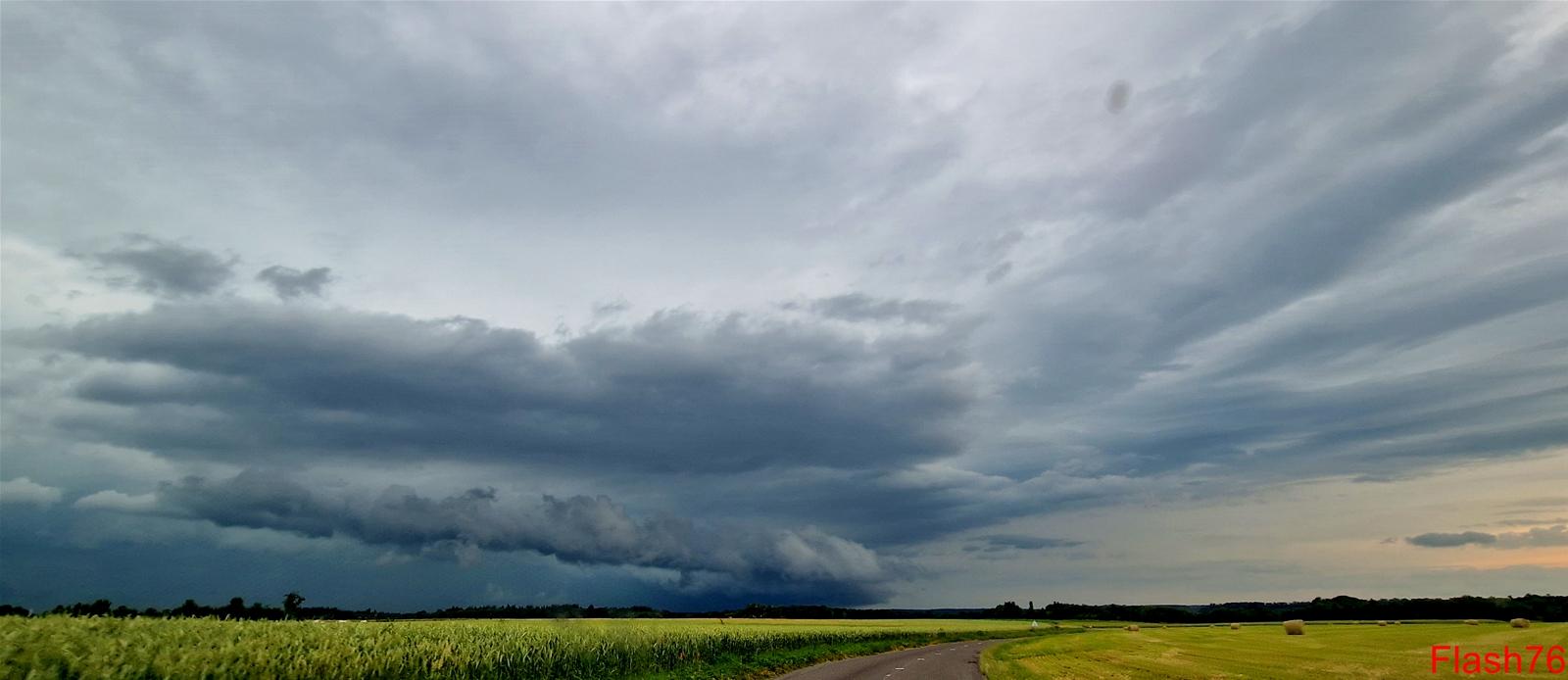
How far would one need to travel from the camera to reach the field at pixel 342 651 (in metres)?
15.7

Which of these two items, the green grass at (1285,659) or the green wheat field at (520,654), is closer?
the green wheat field at (520,654)

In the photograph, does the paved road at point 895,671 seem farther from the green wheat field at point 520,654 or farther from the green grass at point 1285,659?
the green wheat field at point 520,654

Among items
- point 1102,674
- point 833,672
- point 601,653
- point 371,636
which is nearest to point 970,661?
point 833,672

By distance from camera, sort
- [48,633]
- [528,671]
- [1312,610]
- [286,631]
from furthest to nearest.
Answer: [1312,610] → [528,671] → [286,631] → [48,633]

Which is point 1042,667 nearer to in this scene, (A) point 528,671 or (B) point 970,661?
(B) point 970,661

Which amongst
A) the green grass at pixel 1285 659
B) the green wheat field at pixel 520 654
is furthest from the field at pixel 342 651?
the green grass at pixel 1285 659

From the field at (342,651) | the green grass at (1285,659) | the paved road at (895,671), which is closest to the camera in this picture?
the field at (342,651)

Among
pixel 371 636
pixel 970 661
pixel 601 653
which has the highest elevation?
pixel 371 636

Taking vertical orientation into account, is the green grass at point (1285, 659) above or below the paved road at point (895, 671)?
above

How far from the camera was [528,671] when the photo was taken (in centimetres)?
2945

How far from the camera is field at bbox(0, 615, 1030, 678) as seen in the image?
51.4 ft

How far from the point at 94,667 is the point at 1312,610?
226 metres

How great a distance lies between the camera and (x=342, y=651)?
838 inches

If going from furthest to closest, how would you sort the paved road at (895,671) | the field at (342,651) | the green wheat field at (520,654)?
the paved road at (895,671) < the green wheat field at (520,654) < the field at (342,651)
